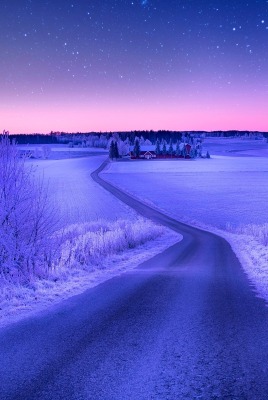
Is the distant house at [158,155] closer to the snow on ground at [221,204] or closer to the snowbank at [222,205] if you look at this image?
the snowbank at [222,205]

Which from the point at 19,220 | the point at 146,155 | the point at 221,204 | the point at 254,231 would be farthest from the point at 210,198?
the point at 146,155

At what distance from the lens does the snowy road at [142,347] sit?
14.1 feet

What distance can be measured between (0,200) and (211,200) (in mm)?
39517

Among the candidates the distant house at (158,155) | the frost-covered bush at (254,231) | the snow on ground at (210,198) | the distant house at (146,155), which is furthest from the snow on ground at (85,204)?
the distant house at (158,155)

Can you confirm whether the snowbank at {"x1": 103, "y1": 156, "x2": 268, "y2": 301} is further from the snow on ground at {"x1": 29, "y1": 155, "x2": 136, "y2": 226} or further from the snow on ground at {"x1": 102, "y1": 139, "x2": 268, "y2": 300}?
the snow on ground at {"x1": 29, "y1": 155, "x2": 136, "y2": 226}

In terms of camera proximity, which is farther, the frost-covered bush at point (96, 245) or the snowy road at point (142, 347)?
the frost-covered bush at point (96, 245)

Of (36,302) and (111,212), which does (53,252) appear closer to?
(36,302)

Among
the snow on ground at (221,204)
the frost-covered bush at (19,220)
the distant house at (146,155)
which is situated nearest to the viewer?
the frost-covered bush at (19,220)

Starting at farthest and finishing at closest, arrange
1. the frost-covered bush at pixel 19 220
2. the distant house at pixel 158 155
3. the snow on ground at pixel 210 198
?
1. the distant house at pixel 158 155
2. the snow on ground at pixel 210 198
3. the frost-covered bush at pixel 19 220

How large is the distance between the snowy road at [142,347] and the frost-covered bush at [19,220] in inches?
125

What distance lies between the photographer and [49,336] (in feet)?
19.3

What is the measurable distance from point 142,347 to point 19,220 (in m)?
7.41

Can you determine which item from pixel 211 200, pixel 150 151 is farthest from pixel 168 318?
pixel 150 151

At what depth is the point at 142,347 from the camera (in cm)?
545
